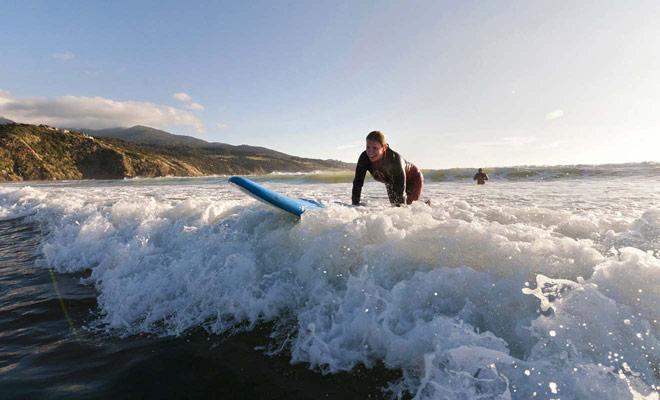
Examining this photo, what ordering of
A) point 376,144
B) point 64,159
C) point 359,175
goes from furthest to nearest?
point 64,159 → point 359,175 → point 376,144

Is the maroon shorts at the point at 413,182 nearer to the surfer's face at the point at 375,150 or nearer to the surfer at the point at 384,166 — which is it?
the surfer at the point at 384,166

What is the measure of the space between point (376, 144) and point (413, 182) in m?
2.02

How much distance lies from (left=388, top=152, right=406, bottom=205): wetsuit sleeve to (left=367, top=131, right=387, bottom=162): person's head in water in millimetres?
337

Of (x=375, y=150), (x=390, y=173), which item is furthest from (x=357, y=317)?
(x=390, y=173)

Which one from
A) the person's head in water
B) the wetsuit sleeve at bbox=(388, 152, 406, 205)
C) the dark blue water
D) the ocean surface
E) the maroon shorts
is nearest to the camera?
the ocean surface

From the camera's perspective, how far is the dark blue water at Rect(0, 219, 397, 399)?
81.0 inches

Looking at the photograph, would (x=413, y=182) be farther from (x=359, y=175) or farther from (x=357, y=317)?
(x=357, y=317)

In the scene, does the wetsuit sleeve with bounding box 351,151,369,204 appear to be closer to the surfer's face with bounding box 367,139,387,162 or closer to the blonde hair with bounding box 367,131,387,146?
the surfer's face with bounding box 367,139,387,162

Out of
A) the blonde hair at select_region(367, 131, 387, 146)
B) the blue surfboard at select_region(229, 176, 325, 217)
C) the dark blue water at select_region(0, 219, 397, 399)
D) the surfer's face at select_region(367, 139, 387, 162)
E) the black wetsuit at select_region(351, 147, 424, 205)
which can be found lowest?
the dark blue water at select_region(0, 219, 397, 399)

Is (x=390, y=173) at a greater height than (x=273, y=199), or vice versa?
(x=390, y=173)

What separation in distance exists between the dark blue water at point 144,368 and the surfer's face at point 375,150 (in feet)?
11.1

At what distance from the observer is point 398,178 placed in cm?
529

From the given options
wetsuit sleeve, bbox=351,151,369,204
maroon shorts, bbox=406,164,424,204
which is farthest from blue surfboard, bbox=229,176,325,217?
maroon shorts, bbox=406,164,424,204

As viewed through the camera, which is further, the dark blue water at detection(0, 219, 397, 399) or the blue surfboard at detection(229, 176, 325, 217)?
the blue surfboard at detection(229, 176, 325, 217)
